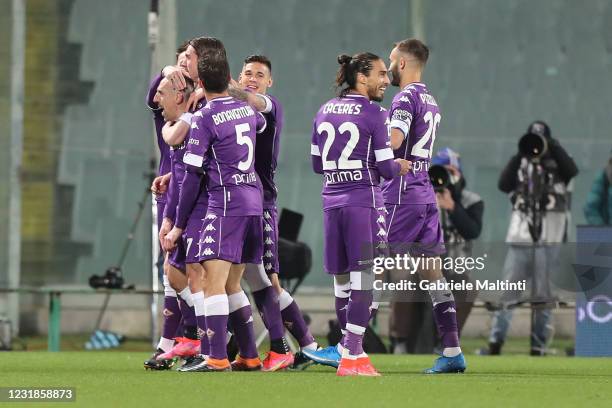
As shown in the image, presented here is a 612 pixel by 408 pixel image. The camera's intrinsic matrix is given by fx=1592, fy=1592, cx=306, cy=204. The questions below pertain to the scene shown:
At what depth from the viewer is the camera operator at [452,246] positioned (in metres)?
13.5

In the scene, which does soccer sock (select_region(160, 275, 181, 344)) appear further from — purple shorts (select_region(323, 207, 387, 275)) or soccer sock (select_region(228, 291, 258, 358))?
purple shorts (select_region(323, 207, 387, 275))

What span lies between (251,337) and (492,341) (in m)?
4.45

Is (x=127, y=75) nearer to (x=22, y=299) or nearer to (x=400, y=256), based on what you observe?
(x=22, y=299)

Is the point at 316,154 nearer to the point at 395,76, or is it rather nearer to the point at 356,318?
the point at 395,76

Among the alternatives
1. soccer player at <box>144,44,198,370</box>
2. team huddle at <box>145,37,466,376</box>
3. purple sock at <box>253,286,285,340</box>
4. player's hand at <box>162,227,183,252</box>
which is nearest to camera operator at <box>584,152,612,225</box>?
team huddle at <box>145,37,466,376</box>

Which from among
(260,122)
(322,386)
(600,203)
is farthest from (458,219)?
(322,386)

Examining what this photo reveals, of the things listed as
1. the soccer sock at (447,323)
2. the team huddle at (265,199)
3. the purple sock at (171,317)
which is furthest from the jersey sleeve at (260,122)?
the soccer sock at (447,323)

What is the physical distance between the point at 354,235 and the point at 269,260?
1087mm

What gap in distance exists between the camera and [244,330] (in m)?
9.88

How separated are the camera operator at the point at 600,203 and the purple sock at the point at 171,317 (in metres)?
5.06

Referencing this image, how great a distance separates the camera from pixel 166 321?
1046 centimetres

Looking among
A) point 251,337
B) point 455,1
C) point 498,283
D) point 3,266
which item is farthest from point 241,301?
point 455,1

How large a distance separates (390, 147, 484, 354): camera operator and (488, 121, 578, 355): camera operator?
15.4 inches

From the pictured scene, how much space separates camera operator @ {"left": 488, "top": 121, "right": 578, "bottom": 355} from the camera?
13664 mm
